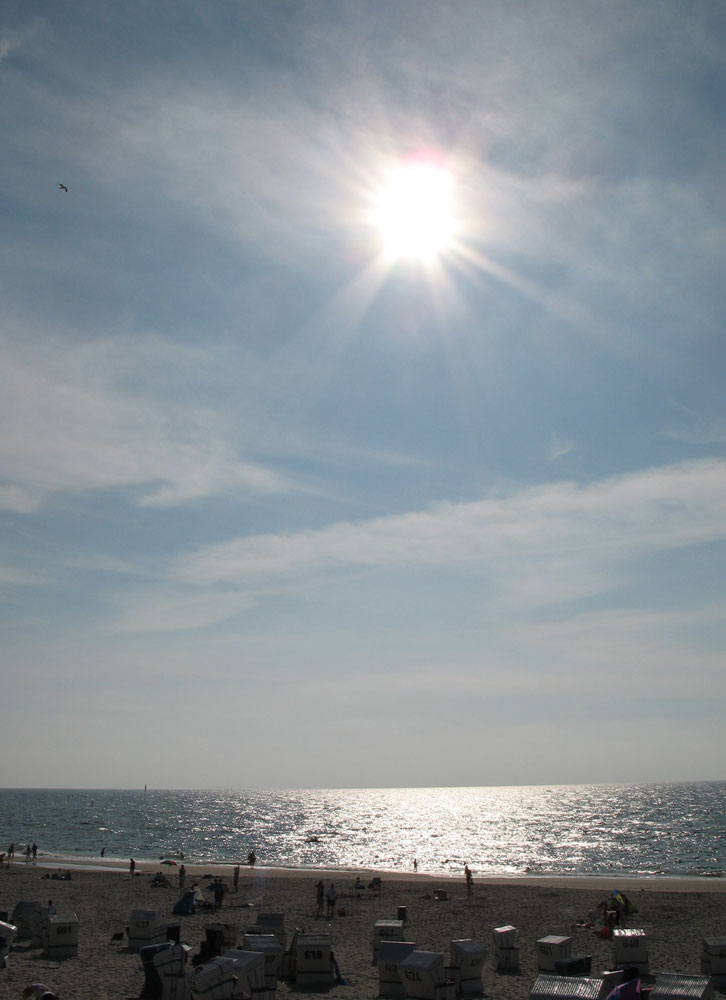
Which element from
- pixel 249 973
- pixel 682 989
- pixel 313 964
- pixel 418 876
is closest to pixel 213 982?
pixel 249 973

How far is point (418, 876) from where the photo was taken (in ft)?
163

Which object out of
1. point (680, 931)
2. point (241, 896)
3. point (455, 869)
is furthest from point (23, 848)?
point (680, 931)

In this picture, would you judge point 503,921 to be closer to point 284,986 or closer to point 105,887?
point 284,986

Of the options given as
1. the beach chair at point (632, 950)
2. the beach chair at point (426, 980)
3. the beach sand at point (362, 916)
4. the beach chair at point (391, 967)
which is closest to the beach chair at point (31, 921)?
the beach sand at point (362, 916)

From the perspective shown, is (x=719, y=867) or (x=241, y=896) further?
(x=719, y=867)

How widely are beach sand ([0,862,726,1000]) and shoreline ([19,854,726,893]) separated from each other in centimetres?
27

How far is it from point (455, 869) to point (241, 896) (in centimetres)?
2583

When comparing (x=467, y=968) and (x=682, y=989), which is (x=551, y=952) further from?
(x=682, y=989)

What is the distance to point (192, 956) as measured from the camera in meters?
19.7

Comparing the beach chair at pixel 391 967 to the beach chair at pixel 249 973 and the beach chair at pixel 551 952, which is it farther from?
the beach chair at pixel 551 952

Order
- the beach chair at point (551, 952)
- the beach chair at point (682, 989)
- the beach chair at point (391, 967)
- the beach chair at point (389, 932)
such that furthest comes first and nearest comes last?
the beach chair at point (389, 932) → the beach chair at point (551, 952) → the beach chair at point (391, 967) → the beach chair at point (682, 989)

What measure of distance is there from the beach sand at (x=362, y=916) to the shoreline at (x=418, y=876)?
0.27 m

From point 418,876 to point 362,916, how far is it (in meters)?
22.0

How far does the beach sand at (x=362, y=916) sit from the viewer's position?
58.9ft
